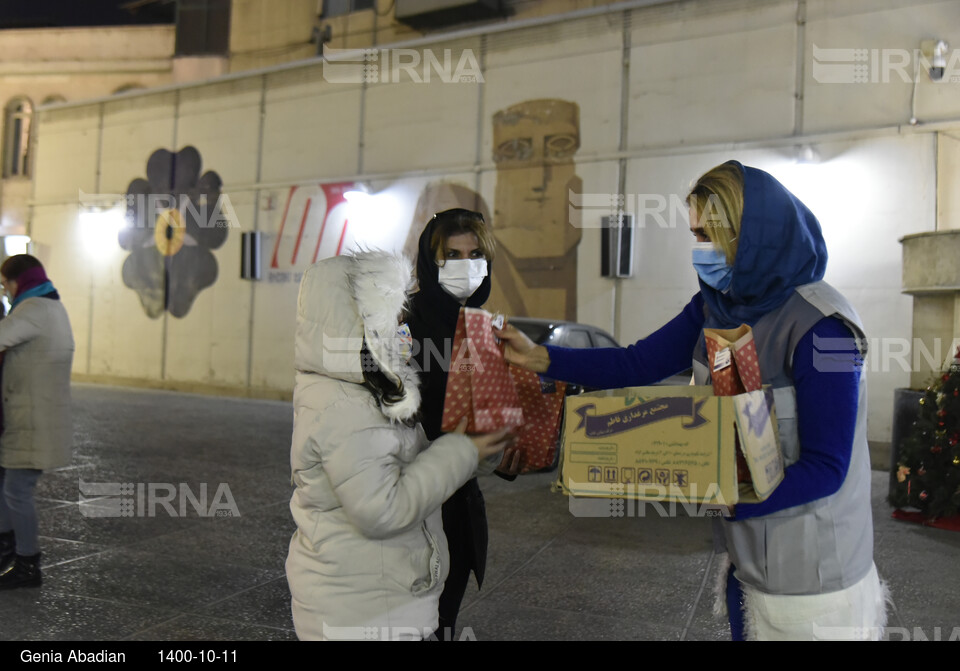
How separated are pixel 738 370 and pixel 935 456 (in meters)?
5.77

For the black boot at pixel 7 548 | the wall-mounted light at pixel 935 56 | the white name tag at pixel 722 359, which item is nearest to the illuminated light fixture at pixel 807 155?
the wall-mounted light at pixel 935 56

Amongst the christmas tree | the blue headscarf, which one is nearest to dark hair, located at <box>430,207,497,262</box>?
the blue headscarf

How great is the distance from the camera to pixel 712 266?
6.32 ft

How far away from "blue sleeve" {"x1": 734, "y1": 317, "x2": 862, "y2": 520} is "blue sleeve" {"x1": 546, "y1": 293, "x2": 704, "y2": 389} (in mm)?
691

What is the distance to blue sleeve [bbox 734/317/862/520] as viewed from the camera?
1685 mm

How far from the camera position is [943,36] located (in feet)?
31.4

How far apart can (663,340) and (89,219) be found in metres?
19.2

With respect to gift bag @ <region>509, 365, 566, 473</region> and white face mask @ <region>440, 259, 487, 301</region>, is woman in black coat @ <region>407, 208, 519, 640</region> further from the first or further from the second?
gift bag @ <region>509, 365, 566, 473</region>

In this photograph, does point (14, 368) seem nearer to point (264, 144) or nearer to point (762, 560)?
point (762, 560)

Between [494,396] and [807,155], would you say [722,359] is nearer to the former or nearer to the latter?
[494,396]

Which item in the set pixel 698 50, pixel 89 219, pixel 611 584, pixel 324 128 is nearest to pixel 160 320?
pixel 89 219

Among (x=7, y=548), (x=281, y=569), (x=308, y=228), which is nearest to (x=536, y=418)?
Answer: (x=281, y=569)

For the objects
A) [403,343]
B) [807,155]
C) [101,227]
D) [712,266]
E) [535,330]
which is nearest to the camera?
[712,266]

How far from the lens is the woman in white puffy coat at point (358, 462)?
6.21 ft
